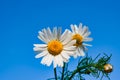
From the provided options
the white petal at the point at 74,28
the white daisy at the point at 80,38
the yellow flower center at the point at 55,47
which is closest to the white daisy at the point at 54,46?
the yellow flower center at the point at 55,47

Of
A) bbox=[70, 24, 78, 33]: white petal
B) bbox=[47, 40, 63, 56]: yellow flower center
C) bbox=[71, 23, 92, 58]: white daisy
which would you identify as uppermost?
bbox=[70, 24, 78, 33]: white petal

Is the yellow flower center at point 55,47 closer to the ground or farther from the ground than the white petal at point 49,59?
farther from the ground

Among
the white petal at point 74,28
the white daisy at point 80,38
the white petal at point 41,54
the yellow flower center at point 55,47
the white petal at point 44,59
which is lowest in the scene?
the white petal at point 44,59

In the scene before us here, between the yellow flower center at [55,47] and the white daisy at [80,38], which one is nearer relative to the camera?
the yellow flower center at [55,47]

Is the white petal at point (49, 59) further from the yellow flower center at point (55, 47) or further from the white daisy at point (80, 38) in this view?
the white daisy at point (80, 38)

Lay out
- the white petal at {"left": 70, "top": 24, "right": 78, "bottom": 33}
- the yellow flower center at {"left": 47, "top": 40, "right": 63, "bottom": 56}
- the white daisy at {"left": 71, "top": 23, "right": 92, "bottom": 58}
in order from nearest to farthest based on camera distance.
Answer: the yellow flower center at {"left": 47, "top": 40, "right": 63, "bottom": 56}
the white daisy at {"left": 71, "top": 23, "right": 92, "bottom": 58}
the white petal at {"left": 70, "top": 24, "right": 78, "bottom": 33}

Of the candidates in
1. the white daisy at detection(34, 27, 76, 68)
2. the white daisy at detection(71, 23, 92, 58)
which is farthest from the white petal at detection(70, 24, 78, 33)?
the white daisy at detection(34, 27, 76, 68)

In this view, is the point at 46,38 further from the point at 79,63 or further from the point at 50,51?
the point at 79,63

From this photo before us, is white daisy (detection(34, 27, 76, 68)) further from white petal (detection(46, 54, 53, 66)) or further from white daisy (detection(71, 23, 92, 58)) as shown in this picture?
white daisy (detection(71, 23, 92, 58))

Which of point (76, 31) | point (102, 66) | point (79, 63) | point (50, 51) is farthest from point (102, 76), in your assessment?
point (50, 51)
